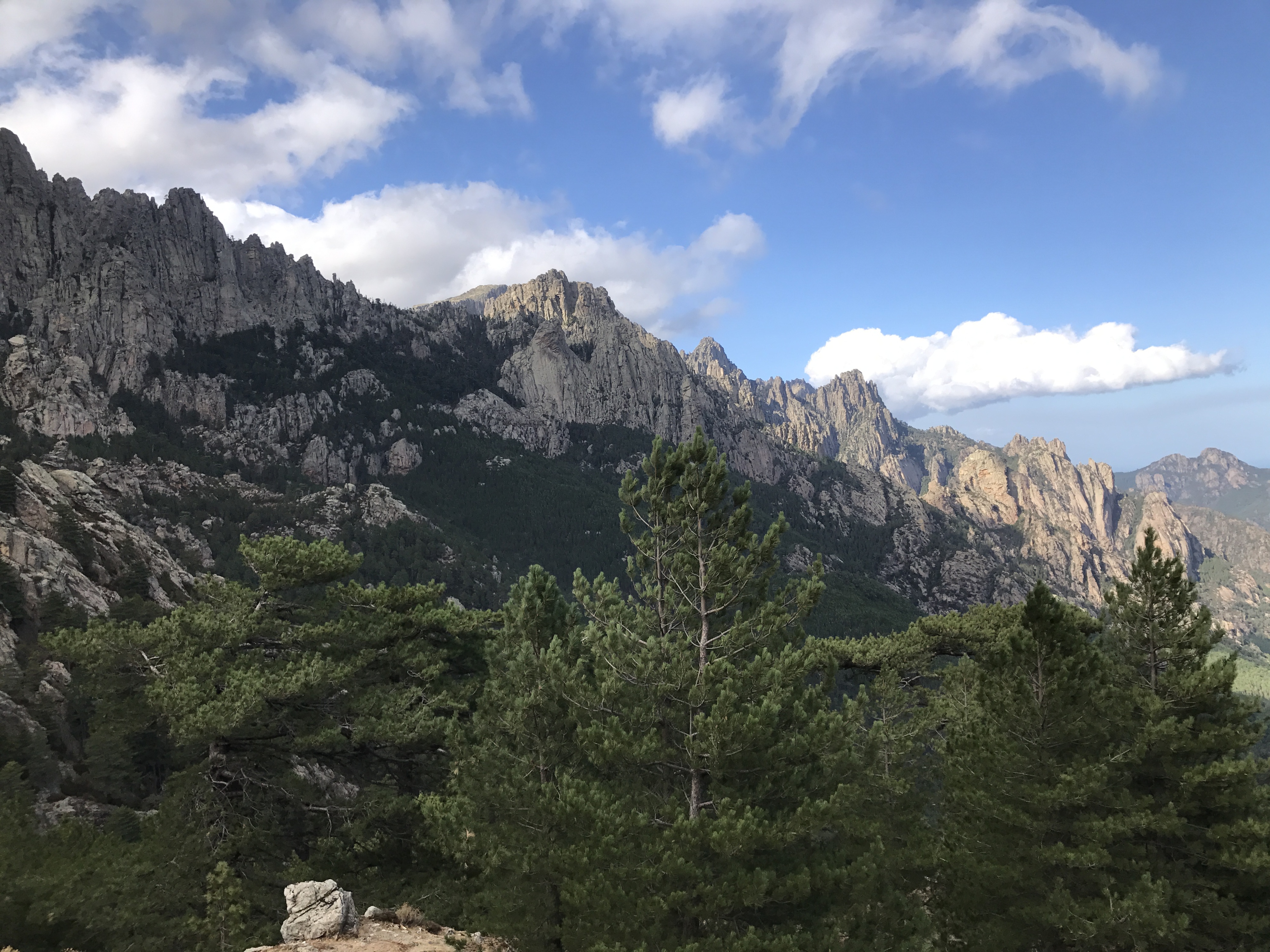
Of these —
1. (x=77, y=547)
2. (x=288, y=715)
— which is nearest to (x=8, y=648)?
(x=77, y=547)

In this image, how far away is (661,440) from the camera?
15656 mm

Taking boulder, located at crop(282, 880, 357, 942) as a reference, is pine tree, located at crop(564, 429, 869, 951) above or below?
above

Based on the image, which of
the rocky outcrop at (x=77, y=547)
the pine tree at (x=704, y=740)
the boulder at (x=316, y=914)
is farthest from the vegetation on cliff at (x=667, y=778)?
the rocky outcrop at (x=77, y=547)

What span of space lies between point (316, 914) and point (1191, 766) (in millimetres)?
23815

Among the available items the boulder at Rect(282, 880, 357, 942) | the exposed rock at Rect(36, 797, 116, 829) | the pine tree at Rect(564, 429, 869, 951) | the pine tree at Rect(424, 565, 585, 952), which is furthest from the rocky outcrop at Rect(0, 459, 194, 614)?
the pine tree at Rect(564, 429, 869, 951)

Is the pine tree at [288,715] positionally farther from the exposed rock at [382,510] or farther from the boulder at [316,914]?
the exposed rock at [382,510]

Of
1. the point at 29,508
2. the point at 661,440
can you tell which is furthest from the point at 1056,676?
the point at 29,508

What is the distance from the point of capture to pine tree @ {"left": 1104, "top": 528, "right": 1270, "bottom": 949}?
17.8 m

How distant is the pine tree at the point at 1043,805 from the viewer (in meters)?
→ 17.6

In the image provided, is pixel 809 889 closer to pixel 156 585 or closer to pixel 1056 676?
pixel 1056 676

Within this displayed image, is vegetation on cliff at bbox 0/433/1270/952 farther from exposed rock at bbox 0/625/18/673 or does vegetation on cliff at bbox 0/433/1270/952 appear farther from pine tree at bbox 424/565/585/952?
exposed rock at bbox 0/625/18/673

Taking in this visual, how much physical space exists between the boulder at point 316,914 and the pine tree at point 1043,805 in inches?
673

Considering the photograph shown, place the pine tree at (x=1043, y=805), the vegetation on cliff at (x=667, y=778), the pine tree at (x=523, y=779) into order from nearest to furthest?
the vegetation on cliff at (x=667, y=778), the pine tree at (x=523, y=779), the pine tree at (x=1043, y=805)

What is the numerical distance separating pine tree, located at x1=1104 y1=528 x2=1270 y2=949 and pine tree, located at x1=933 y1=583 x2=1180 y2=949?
3.16ft
